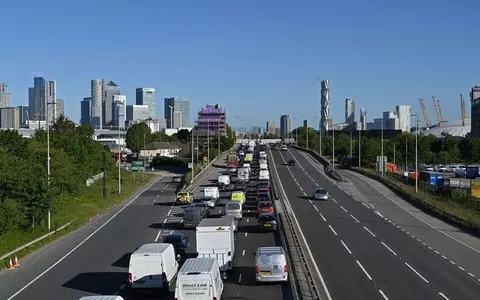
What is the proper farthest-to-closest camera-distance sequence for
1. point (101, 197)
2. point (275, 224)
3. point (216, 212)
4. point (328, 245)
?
point (101, 197) → point (216, 212) → point (275, 224) → point (328, 245)

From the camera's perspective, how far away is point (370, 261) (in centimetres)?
3102

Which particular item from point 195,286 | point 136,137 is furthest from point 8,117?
point 195,286

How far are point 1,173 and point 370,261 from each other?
2418cm

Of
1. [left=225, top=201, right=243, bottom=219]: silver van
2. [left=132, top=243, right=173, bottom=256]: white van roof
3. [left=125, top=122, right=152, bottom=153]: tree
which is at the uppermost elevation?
[left=125, top=122, right=152, bottom=153]: tree

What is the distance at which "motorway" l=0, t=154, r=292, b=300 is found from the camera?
24.4m

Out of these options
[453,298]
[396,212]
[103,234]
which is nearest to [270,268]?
[453,298]

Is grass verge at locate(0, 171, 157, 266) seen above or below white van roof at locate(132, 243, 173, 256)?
below

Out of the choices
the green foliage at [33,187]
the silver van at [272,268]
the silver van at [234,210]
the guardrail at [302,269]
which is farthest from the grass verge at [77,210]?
the silver van at [272,268]

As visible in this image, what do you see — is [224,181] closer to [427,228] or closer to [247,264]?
[427,228]

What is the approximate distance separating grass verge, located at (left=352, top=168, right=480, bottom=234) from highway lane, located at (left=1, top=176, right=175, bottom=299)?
71.9 feet

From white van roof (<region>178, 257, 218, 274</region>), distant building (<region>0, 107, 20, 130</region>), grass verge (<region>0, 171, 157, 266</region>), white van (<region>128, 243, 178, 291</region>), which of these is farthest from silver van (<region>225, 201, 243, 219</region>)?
distant building (<region>0, 107, 20, 130</region>)

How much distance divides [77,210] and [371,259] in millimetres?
29328

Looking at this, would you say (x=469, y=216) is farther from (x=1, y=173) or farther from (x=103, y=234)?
(x=1, y=173)

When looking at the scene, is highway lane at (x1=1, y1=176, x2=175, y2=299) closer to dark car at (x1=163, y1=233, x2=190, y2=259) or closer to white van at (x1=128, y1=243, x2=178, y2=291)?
white van at (x1=128, y1=243, x2=178, y2=291)
